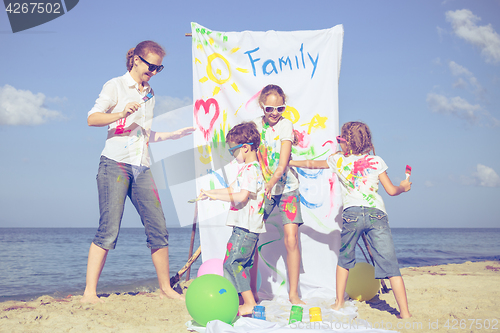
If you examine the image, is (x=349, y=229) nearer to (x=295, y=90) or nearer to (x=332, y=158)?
(x=332, y=158)

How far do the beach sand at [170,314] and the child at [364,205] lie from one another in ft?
0.75

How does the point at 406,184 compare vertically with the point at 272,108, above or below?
below

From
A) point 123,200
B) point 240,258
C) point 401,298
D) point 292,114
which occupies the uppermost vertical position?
point 292,114

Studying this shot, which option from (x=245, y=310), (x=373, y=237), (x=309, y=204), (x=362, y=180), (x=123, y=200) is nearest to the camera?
(x=245, y=310)

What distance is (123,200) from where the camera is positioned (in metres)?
2.95

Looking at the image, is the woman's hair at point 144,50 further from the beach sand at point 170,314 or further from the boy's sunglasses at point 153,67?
the beach sand at point 170,314

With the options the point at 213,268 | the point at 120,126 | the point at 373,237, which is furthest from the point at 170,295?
the point at 373,237

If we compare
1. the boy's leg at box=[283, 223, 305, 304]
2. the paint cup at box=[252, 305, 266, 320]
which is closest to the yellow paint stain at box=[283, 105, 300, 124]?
the boy's leg at box=[283, 223, 305, 304]

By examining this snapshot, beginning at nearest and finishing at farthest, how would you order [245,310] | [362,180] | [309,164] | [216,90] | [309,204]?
[245,310], [362,180], [309,164], [309,204], [216,90]

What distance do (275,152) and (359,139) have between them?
74 cm

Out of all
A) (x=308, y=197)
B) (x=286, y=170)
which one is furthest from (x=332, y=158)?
(x=308, y=197)

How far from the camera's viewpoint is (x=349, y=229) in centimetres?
281

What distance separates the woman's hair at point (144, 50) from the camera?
306 centimetres

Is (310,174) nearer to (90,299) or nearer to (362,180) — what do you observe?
(362,180)
